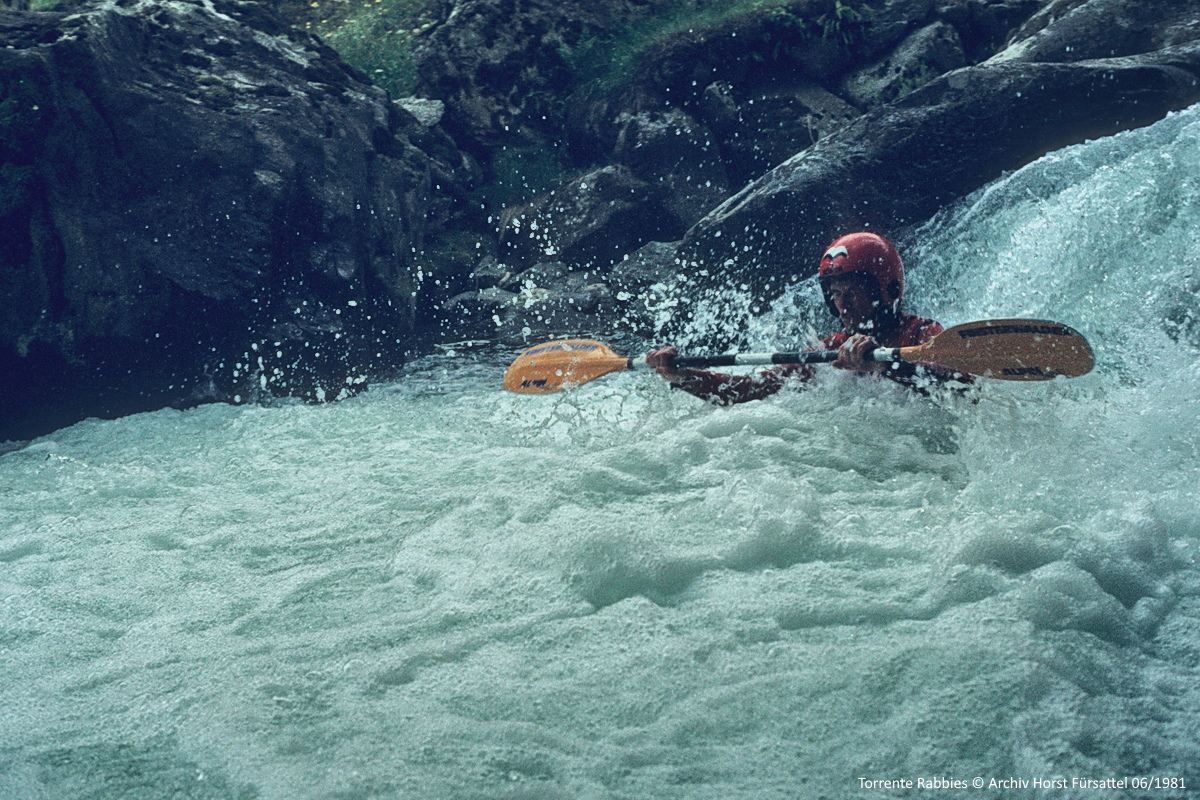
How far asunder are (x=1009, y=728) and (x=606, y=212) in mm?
7702

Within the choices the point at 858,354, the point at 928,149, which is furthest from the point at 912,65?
the point at 858,354

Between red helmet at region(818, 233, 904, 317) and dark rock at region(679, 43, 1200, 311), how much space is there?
327 cm

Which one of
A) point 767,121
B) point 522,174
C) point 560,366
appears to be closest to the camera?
point 560,366

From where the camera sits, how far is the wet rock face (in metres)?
5.88

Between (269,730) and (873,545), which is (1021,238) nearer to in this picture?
(873,545)

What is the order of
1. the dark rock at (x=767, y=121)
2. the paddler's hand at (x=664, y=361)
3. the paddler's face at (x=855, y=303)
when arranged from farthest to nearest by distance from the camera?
the dark rock at (x=767, y=121) < the paddler's hand at (x=664, y=361) < the paddler's face at (x=855, y=303)

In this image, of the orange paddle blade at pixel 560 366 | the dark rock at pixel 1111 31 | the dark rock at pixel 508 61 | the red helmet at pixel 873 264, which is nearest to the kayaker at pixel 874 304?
the red helmet at pixel 873 264

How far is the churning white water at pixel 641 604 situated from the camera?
1.96 metres

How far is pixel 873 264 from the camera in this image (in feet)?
13.0

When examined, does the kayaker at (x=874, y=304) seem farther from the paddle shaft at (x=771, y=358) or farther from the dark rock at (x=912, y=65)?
the dark rock at (x=912, y=65)

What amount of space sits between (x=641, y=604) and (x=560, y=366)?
2.36 meters

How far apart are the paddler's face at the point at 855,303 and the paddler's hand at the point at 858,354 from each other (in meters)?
0.45

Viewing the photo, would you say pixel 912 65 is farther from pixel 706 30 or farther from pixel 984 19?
pixel 706 30

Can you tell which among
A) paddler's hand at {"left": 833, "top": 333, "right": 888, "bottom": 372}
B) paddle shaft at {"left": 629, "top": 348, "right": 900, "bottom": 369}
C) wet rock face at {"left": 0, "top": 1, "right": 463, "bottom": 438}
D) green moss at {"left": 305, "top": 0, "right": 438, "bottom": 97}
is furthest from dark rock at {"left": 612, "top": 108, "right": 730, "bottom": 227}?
paddler's hand at {"left": 833, "top": 333, "right": 888, "bottom": 372}
